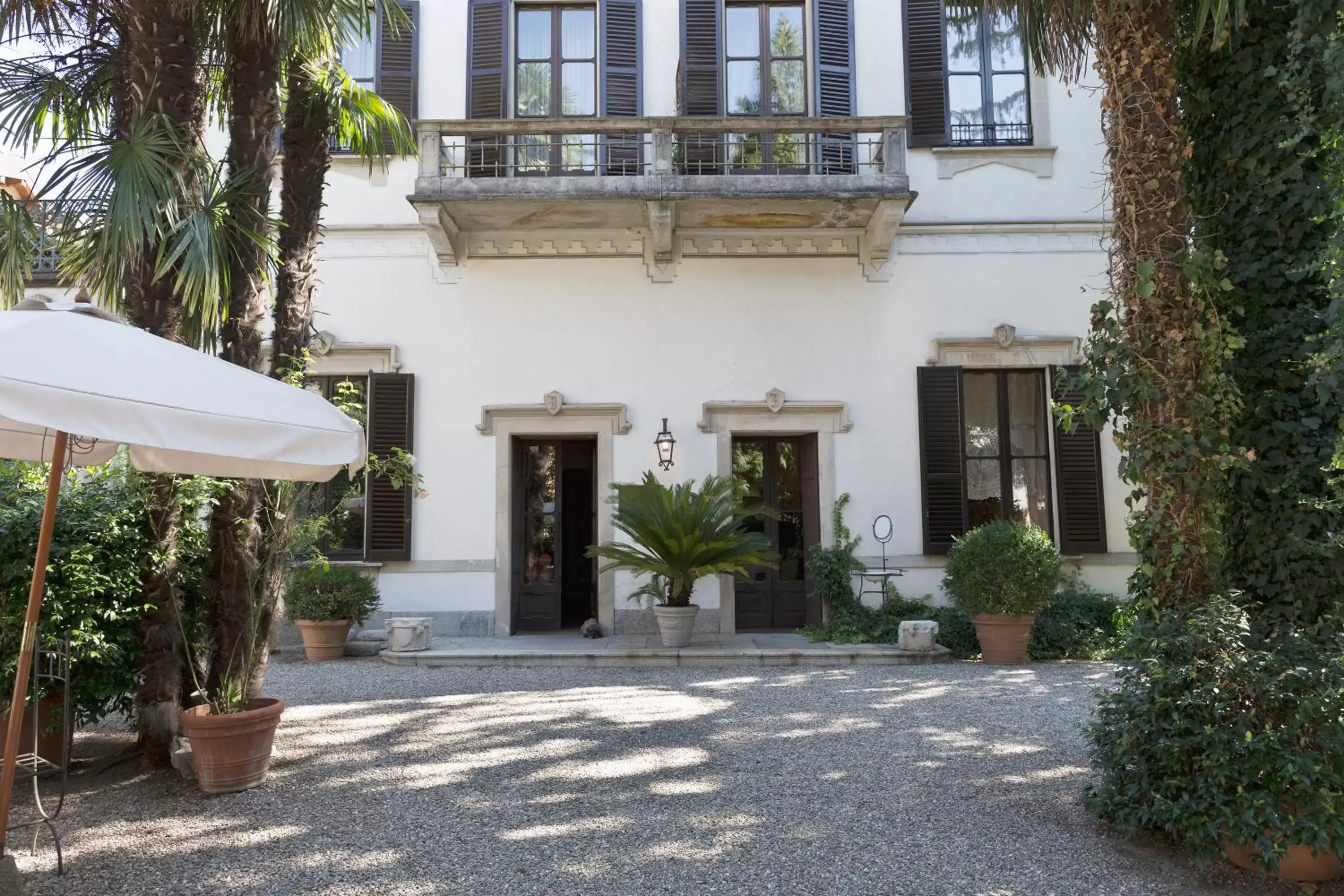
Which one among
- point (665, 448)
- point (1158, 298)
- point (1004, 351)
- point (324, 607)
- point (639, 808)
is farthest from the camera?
point (1004, 351)

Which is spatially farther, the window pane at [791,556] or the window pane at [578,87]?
the window pane at [578,87]

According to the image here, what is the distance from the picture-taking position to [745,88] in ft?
35.8

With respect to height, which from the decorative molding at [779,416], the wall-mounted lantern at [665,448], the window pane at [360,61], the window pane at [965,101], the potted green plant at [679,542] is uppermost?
the window pane at [360,61]

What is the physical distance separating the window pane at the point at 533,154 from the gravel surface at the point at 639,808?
6227mm

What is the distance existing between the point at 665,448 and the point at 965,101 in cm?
568

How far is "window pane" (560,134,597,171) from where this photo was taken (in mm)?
10336

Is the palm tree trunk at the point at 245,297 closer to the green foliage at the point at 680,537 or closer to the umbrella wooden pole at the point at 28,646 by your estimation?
the umbrella wooden pole at the point at 28,646

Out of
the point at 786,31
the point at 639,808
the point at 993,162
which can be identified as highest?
the point at 786,31

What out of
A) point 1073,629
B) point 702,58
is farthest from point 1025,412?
point 702,58

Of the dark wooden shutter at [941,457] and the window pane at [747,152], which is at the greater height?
the window pane at [747,152]

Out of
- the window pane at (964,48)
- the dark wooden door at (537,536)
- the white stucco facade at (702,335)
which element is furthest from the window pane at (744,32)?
the dark wooden door at (537,536)

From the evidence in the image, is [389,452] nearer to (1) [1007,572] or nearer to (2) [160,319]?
(2) [160,319]

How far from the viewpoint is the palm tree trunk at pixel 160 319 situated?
4832mm

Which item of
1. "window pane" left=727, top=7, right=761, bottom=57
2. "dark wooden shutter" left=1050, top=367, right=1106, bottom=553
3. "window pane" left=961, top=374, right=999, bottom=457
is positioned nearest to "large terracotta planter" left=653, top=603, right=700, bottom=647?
"window pane" left=961, top=374, right=999, bottom=457
